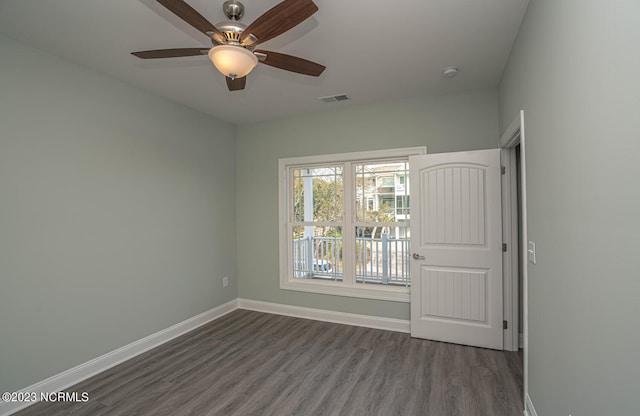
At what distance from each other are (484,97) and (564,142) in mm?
2121

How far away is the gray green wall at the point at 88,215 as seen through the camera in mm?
2264

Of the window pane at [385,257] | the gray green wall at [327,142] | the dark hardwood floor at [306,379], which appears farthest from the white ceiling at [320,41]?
the dark hardwood floor at [306,379]

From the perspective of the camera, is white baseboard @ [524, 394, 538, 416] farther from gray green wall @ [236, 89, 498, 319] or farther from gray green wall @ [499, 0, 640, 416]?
gray green wall @ [236, 89, 498, 319]

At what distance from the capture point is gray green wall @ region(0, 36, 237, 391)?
2.26 meters

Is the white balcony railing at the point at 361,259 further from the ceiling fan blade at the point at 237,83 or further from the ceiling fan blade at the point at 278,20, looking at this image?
the ceiling fan blade at the point at 278,20

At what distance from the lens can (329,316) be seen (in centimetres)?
394

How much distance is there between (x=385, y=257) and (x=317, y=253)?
38.5 inches

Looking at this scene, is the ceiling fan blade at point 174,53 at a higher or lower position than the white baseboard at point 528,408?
higher

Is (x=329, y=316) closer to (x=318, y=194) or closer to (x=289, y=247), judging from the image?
(x=289, y=247)

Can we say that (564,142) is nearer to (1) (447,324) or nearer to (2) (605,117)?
(2) (605,117)

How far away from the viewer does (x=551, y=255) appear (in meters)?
1.62

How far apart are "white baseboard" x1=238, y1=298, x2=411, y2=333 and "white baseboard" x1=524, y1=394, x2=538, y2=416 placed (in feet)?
4.79

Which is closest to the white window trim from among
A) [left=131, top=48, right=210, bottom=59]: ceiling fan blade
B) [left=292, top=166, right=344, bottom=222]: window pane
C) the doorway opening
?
[left=292, top=166, right=344, bottom=222]: window pane

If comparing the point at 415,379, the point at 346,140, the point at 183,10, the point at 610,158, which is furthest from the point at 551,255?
the point at 346,140
